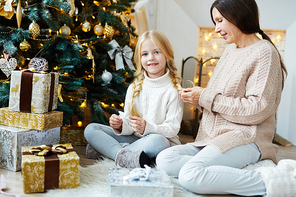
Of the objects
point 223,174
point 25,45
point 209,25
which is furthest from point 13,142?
point 209,25

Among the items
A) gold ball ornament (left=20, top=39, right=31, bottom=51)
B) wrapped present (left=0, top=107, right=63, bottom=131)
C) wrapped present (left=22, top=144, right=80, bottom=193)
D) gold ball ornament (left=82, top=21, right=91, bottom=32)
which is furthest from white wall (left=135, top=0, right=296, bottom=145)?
wrapped present (left=22, top=144, right=80, bottom=193)

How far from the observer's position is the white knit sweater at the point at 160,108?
150 cm

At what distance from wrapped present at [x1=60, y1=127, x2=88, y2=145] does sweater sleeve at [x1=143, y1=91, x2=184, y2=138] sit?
2.06 feet

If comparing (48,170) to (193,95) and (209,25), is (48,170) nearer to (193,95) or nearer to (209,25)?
(193,95)

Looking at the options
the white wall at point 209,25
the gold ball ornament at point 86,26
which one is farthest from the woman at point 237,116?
the white wall at point 209,25

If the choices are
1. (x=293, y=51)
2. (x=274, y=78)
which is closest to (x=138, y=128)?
(x=274, y=78)

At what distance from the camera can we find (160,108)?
5.17 feet

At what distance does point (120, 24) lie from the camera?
1975 mm

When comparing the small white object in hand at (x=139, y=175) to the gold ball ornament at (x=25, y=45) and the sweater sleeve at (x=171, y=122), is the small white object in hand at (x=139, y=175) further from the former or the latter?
the gold ball ornament at (x=25, y=45)

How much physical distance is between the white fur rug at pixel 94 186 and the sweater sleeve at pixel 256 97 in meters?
0.24

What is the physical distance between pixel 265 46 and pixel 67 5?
1.17 m

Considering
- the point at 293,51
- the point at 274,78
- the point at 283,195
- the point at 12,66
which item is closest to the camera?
the point at 283,195

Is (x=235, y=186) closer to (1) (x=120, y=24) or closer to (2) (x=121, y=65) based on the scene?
(2) (x=121, y=65)

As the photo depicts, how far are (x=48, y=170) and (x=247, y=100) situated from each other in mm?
909
